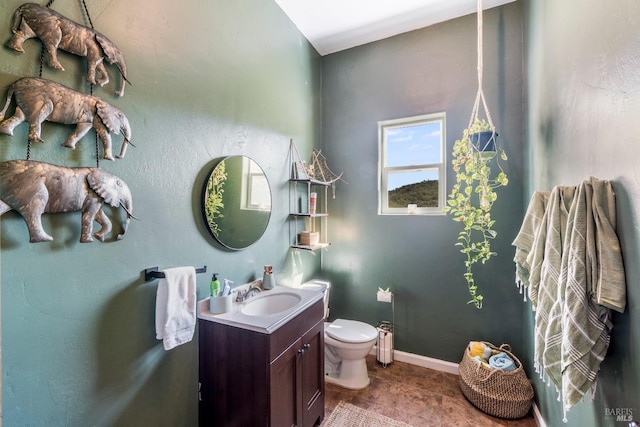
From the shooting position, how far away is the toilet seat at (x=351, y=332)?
85.0 inches

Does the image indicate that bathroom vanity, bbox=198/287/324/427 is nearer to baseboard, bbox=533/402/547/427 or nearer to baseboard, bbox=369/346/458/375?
baseboard, bbox=369/346/458/375

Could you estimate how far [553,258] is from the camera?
1.16 m

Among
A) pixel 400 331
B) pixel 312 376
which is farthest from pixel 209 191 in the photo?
pixel 400 331

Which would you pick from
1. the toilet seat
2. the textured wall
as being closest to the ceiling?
the textured wall

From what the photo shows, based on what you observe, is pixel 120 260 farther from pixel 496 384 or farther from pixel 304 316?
pixel 496 384

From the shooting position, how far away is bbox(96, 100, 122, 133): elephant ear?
104 cm

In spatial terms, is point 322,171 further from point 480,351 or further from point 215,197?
point 480,351

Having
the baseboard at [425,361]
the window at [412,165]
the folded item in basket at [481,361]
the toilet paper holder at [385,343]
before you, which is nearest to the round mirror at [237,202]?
the window at [412,165]

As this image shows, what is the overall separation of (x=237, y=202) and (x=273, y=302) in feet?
2.43

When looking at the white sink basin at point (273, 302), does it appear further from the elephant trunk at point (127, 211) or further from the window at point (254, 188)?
the elephant trunk at point (127, 211)

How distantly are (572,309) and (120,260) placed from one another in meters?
1.81

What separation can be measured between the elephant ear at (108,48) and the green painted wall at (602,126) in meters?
1.86

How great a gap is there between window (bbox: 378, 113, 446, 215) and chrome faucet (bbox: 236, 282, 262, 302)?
148cm

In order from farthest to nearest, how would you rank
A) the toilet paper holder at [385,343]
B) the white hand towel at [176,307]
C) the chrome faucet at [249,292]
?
the toilet paper holder at [385,343]
the chrome faucet at [249,292]
the white hand towel at [176,307]
